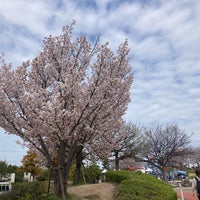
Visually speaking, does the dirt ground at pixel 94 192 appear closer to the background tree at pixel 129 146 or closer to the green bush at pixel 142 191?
the green bush at pixel 142 191

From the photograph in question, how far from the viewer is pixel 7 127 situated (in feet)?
33.0

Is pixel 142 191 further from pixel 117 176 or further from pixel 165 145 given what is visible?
pixel 165 145

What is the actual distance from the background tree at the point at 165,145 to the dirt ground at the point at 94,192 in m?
20.2

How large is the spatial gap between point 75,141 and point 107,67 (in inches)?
125

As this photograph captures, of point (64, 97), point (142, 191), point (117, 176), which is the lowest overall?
point (142, 191)

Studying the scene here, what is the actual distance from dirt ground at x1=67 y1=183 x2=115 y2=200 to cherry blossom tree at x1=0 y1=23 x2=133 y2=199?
3.79 ft

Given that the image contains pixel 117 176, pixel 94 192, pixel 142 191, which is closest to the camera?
pixel 142 191

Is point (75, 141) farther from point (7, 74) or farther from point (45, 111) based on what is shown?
point (7, 74)

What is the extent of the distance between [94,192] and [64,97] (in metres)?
4.76

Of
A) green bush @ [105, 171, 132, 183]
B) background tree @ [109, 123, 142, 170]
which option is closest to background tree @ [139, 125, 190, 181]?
background tree @ [109, 123, 142, 170]

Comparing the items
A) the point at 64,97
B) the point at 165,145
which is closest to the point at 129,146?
the point at 165,145

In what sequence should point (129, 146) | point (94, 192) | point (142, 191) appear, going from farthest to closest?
1. point (129, 146)
2. point (94, 192)
3. point (142, 191)

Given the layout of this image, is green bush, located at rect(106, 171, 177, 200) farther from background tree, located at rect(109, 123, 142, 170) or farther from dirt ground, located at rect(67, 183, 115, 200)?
background tree, located at rect(109, 123, 142, 170)

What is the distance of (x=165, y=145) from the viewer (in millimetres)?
32094
